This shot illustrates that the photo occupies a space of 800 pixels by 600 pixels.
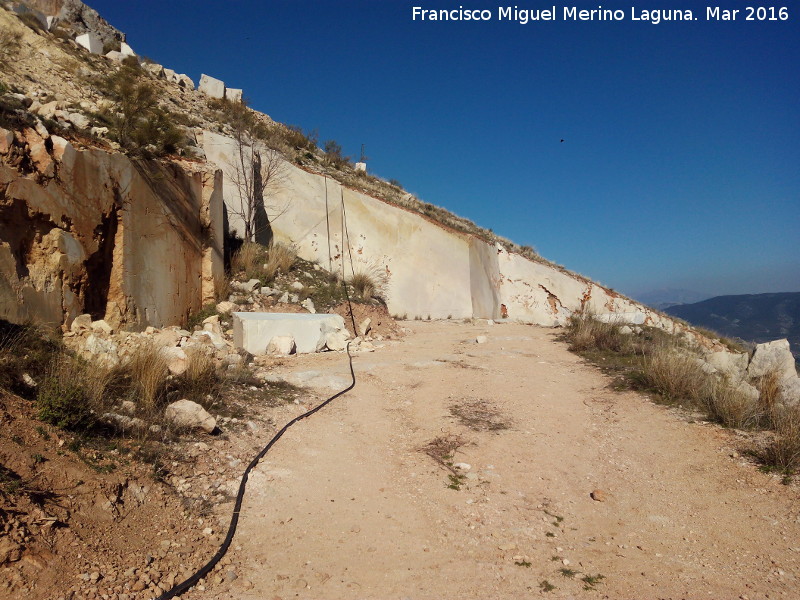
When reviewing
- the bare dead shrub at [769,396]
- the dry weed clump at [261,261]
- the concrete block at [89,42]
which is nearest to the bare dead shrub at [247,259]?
the dry weed clump at [261,261]

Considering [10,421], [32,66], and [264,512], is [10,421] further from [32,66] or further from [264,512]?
[32,66]

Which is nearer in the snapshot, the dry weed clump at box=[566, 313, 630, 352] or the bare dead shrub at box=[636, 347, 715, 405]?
the bare dead shrub at box=[636, 347, 715, 405]

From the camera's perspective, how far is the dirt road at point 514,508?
9.95 ft

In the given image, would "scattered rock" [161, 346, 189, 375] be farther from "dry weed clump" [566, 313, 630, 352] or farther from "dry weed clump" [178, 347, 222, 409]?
"dry weed clump" [566, 313, 630, 352]

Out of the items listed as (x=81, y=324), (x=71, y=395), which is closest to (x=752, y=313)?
(x=81, y=324)

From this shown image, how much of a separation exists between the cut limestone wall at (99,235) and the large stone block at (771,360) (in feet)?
30.5

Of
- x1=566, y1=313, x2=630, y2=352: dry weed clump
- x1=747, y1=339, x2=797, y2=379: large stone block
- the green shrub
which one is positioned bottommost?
x1=747, y1=339, x2=797, y2=379: large stone block

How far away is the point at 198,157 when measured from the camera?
10.4 m

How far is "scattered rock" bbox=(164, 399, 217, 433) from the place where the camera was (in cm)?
450

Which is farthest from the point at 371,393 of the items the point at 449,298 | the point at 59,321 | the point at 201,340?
the point at 449,298

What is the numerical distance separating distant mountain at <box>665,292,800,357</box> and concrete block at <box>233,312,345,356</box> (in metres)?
25.9

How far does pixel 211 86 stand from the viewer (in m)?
19.3

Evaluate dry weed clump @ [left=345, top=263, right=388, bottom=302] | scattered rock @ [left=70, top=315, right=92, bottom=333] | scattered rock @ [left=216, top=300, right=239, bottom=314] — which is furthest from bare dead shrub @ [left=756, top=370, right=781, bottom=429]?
dry weed clump @ [left=345, top=263, right=388, bottom=302]

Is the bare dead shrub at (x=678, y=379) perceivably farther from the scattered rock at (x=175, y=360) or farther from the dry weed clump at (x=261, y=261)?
the dry weed clump at (x=261, y=261)
